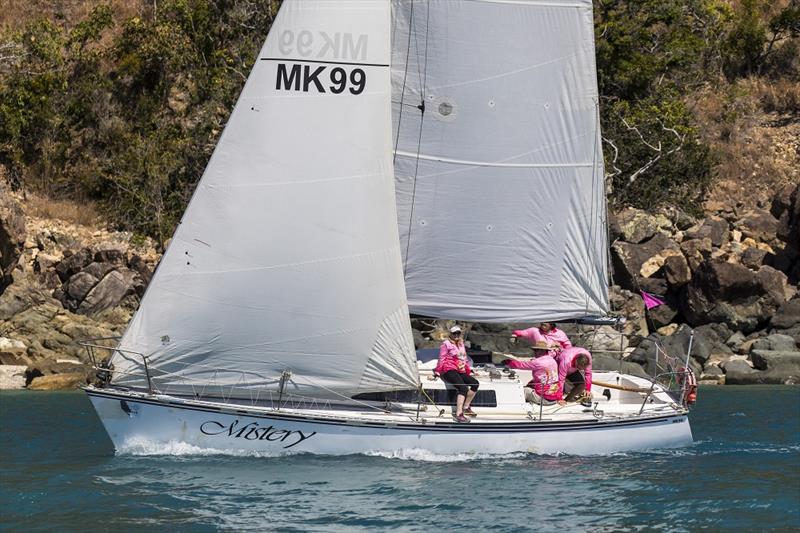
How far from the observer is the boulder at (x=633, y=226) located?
1703 inches

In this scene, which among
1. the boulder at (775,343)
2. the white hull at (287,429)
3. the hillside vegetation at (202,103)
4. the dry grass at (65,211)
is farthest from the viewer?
the hillside vegetation at (202,103)

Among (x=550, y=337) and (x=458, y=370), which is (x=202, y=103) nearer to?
(x=550, y=337)

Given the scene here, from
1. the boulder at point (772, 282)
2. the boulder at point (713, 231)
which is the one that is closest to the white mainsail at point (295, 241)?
the boulder at point (772, 282)

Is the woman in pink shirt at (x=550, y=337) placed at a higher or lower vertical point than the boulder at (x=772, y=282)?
lower

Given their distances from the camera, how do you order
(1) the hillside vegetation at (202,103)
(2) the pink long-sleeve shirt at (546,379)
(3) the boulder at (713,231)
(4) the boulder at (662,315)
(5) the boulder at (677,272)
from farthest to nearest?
(1) the hillside vegetation at (202,103) < (3) the boulder at (713,231) < (5) the boulder at (677,272) < (4) the boulder at (662,315) < (2) the pink long-sleeve shirt at (546,379)

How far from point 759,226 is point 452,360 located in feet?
95.2

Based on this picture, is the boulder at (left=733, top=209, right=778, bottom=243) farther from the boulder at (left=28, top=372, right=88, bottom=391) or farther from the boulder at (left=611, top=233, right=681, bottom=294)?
the boulder at (left=28, top=372, right=88, bottom=391)

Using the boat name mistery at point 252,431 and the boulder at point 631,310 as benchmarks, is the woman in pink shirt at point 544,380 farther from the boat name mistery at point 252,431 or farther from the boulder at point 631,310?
the boulder at point 631,310

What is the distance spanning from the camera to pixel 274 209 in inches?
746

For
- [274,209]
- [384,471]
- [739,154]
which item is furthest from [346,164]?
[739,154]

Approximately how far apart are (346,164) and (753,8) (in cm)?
4615

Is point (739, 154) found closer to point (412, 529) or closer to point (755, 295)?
point (755, 295)

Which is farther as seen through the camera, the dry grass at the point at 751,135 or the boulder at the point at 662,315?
the dry grass at the point at 751,135

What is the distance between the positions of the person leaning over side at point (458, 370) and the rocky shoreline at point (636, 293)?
1185 centimetres
